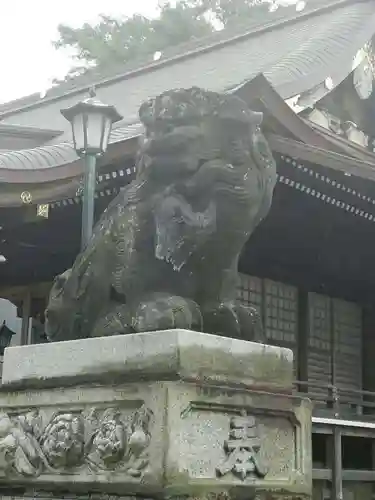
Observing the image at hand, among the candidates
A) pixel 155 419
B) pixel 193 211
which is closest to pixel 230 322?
pixel 193 211

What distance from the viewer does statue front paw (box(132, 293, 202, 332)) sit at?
353cm

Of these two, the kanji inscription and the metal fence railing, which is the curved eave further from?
the kanji inscription

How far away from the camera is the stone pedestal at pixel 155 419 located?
10.4 feet

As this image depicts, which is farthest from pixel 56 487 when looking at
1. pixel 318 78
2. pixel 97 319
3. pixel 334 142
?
pixel 318 78

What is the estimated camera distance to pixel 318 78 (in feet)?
37.8

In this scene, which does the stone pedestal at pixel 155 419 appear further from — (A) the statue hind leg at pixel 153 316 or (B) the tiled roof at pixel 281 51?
(B) the tiled roof at pixel 281 51

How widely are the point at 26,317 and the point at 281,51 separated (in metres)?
6.81

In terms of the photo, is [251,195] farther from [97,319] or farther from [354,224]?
[354,224]

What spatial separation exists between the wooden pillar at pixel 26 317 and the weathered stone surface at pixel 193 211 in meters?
9.28

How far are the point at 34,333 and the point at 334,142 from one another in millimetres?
6283

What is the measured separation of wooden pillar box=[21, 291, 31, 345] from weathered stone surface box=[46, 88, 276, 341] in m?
9.28

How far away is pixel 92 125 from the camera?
272 inches

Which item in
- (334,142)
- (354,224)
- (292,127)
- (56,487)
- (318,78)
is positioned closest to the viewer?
(56,487)

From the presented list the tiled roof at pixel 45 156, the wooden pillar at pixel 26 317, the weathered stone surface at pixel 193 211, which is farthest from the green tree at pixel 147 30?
the weathered stone surface at pixel 193 211
